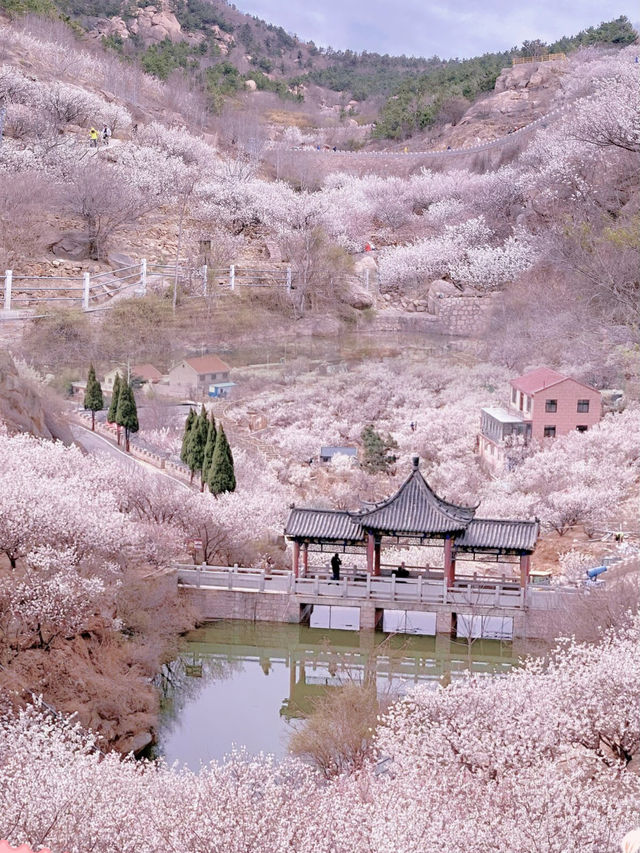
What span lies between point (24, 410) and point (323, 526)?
3966 millimetres

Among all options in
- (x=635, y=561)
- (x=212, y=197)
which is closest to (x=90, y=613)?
(x=635, y=561)

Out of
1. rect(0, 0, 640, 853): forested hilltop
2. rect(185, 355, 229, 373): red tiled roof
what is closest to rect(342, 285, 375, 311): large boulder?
rect(0, 0, 640, 853): forested hilltop

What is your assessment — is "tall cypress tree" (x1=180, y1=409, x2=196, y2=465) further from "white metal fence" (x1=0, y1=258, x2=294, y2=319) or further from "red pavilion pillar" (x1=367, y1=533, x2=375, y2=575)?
"white metal fence" (x1=0, y1=258, x2=294, y2=319)

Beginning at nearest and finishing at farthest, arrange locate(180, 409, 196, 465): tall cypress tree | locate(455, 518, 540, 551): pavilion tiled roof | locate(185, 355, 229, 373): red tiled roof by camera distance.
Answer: locate(455, 518, 540, 551): pavilion tiled roof < locate(180, 409, 196, 465): tall cypress tree < locate(185, 355, 229, 373): red tiled roof

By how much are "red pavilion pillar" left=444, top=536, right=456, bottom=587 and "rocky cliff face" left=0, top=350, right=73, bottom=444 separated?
4.59 m

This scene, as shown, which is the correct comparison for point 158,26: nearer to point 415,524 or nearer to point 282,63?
point 282,63

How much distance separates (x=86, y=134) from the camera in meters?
23.7

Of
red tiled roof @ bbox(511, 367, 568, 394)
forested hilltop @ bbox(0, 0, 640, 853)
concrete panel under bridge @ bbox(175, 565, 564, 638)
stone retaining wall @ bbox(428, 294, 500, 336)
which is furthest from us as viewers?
stone retaining wall @ bbox(428, 294, 500, 336)

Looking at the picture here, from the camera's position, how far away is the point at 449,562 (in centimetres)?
1134

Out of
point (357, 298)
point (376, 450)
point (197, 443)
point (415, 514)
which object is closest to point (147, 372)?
point (197, 443)

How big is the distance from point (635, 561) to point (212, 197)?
548 inches

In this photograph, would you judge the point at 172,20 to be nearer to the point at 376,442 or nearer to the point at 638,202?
the point at 638,202

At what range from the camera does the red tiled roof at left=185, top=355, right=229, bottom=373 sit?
15.5 m

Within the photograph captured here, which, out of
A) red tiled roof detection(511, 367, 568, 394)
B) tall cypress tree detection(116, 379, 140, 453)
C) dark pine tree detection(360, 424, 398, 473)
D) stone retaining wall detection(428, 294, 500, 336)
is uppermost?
stone retaining wall detection(428, 294, 500, 336)
